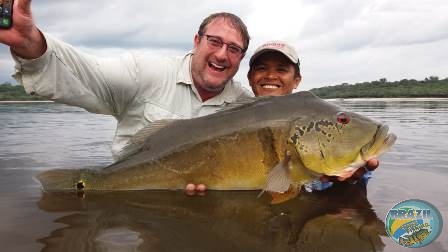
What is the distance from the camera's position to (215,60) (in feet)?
17.1

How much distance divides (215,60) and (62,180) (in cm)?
212

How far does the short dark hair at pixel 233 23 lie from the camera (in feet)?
17.5

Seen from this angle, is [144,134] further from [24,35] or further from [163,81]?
[24,35]

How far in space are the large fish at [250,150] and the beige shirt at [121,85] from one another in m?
0.52

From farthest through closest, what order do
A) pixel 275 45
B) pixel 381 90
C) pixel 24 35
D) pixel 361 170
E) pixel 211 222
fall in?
pixel 381 90 < pixel 275 45 < pixel 361 170 < pixel 211 222 < pixel 24 35

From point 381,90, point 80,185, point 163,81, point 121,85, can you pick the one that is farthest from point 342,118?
point 381,90

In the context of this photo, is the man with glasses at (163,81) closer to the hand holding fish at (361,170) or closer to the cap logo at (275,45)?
the cap logo at (275,45)

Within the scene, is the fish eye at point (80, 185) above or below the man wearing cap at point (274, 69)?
below

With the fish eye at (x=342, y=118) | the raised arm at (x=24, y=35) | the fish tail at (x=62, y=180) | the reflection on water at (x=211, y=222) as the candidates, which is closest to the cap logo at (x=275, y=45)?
the fish eye at (x=342, y=118)

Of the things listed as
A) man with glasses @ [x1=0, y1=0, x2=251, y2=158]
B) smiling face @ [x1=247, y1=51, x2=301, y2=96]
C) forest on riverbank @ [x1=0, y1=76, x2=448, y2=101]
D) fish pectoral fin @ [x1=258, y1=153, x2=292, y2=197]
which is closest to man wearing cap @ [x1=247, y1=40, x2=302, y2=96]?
smiling face @ [x1=247, y1=51, x2=301, y2=96]

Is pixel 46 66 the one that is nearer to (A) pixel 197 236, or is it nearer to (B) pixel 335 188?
(A) pixel 197 236

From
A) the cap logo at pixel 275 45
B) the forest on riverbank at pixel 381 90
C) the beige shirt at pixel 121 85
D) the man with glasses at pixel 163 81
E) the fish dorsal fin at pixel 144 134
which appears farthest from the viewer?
the forest on riverbank at pixel 381 90

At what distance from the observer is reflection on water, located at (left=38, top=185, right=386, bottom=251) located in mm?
3162

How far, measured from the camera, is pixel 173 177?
4324mm
